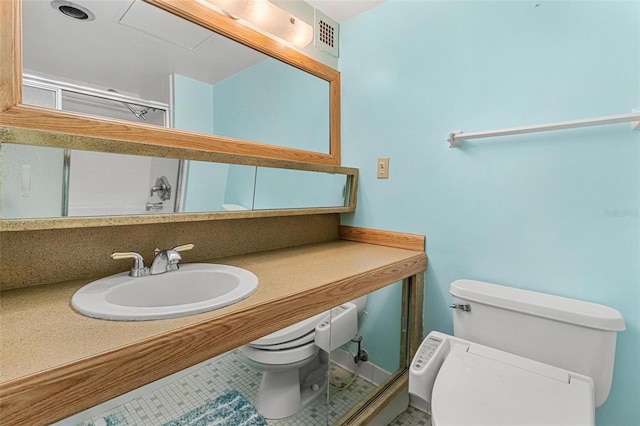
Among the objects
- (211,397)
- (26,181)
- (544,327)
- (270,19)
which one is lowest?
(211,397)

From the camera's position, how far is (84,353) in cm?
54

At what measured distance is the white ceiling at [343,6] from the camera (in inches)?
64.1

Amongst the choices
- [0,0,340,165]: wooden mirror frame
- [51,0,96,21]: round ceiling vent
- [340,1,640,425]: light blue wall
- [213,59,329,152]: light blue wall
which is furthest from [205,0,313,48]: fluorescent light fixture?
[51,0,96,21]: round ceiling vent

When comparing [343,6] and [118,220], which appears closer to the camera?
[118,220]

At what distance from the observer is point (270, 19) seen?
149 centimetres

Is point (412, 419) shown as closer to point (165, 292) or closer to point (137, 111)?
point (165, 292)

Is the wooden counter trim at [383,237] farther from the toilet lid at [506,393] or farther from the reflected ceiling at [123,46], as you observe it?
the reflected ceiling at [123,46]

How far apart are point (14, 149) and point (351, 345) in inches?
53.4

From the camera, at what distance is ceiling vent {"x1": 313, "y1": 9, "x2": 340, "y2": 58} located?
1.70 metres

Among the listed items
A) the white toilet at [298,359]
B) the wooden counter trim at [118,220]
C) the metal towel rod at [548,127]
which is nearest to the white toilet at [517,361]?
the white toilet at [298,359]

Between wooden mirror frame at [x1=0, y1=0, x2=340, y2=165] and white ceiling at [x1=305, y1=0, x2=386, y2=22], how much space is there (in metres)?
0.29

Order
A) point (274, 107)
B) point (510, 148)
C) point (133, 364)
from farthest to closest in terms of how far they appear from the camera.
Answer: point (274, 107) → point (510, 148) → point (133, 364)

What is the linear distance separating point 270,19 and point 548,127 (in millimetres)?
1297

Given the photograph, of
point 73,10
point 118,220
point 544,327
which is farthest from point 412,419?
point 73,10
